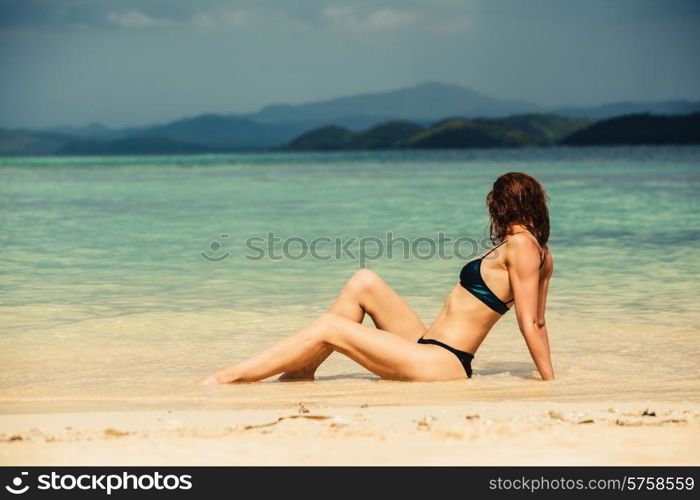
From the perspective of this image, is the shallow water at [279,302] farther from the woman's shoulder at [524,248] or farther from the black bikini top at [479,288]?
the woman's shoulder at [524,248]

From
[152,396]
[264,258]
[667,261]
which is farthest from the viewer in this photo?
[264,258]

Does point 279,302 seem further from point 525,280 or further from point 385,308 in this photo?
point 525,280

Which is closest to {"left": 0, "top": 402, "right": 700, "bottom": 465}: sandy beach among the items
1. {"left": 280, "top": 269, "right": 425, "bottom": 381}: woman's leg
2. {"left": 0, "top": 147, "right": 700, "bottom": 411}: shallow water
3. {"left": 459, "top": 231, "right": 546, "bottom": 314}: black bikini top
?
{"left": 0, "top": 147, "right": 700, "bottom": 411}: shallow water

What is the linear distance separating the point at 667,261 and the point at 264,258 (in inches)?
199

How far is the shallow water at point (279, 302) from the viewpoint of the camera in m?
5.33

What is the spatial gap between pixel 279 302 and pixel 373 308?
3594 millimetres

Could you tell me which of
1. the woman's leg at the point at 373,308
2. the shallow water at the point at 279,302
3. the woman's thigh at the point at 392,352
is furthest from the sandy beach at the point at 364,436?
the woman's leg at the point at 373,308

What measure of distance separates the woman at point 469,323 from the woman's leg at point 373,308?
A: 0.14 m

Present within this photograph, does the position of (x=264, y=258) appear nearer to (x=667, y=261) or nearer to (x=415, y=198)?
(x=667, y=261)

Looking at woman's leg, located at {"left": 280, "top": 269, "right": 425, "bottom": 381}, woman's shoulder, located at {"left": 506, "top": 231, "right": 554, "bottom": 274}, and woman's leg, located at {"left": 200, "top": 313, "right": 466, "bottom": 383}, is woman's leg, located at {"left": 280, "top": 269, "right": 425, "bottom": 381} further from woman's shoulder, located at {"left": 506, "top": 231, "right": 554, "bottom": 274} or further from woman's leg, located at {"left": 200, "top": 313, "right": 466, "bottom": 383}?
woman's shoulder, located at {"left": 506, "top": 231, "right": 554, "bottom": 274}

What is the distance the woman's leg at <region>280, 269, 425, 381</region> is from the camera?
544 centimetres

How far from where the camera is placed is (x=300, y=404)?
14.9 feet

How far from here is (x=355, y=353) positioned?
5.21 meters
